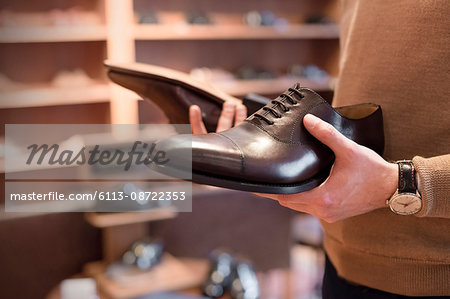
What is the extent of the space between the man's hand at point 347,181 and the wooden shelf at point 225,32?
183 cm

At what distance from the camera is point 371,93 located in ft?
2.76

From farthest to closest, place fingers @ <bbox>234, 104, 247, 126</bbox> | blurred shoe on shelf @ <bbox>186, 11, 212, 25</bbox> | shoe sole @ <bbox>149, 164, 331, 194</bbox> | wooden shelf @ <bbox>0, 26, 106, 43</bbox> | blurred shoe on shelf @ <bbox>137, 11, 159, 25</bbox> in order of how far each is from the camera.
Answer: blurred shoe on shelf @ <bbox>186, 11, 212, 25</bbox> < blurred shoe on shelf @ <bbox>137, 11, 159, 25</bbox> < wooden shelf @ <bbox>0, 26, 106, 43</bbox> < fingers @ <bbox>234, 104, 247, 126</bbox> < shoe sole @ <bbox>149, 164, 331, 194</bbox>

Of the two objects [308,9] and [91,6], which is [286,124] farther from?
[308,9]

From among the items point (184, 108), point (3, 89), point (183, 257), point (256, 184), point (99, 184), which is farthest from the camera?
point (183, 257)

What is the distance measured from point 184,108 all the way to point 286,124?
0.98 ft

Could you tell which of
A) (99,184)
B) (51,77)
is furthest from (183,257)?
(51,77)

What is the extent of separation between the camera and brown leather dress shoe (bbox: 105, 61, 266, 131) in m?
0.97

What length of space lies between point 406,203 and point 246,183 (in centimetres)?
22

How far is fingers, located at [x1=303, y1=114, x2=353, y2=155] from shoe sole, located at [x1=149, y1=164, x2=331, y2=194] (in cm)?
6

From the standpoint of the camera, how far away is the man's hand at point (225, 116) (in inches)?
37.5

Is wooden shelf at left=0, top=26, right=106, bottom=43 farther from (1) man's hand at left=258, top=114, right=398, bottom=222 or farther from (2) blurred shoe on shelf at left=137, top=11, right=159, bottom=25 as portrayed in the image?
(1) man's hand at left=258, top=114, right=398, bottom=222

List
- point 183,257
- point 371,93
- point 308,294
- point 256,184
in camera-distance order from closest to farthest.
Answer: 1. point 256,184
2. point 371,93
3. point 183,257
4. point 308,294

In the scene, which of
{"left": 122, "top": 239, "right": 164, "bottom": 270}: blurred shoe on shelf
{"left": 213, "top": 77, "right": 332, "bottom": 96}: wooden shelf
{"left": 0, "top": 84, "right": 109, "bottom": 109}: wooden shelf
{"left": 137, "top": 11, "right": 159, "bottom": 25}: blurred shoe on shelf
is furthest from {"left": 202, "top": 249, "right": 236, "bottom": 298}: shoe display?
{"left": 137, "top": 11, "right": 159, "bottom": 25}: blurred shoe on shelf

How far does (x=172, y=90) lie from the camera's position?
0.98 metres
